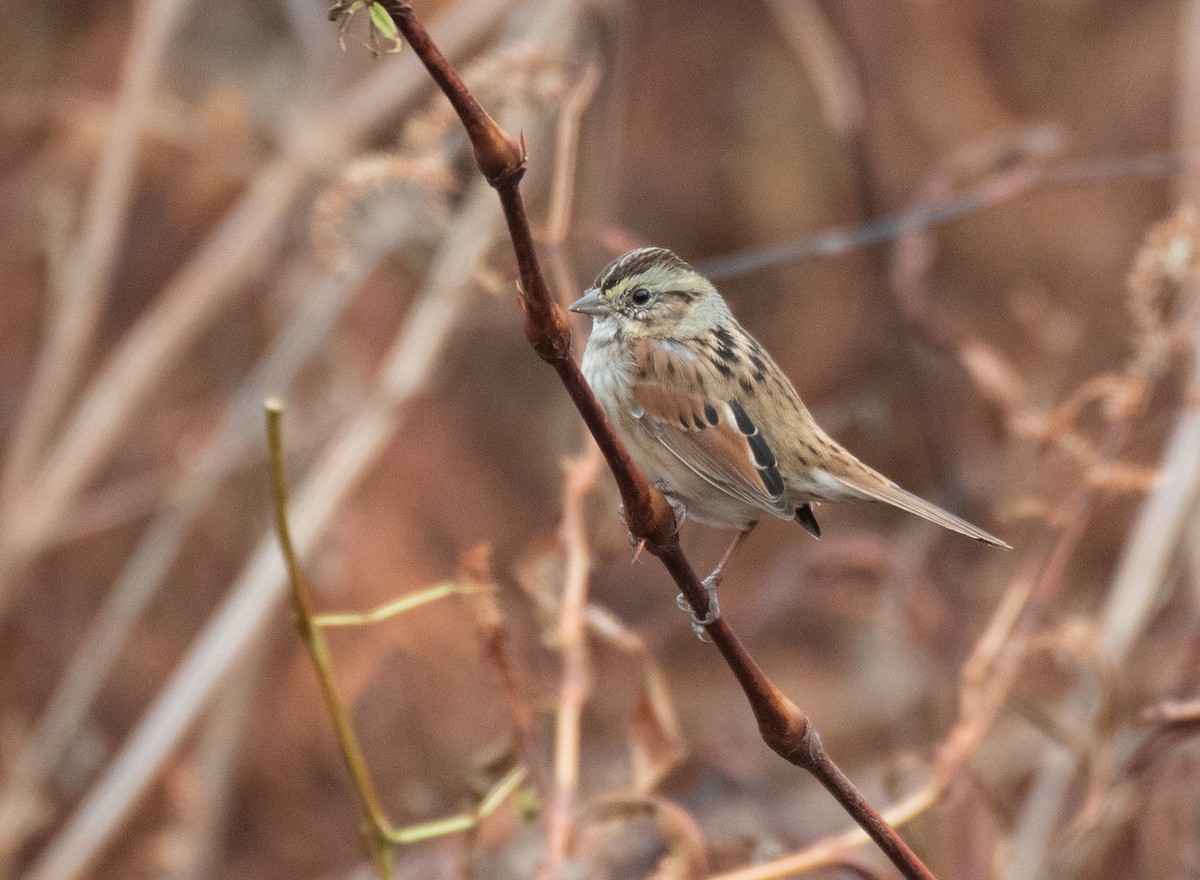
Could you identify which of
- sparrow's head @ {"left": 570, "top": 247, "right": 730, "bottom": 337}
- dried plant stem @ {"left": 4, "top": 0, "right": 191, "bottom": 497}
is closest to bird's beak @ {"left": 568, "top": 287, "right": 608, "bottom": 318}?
sparrow's head @ {"left": 570, "top": 247, "right": 730, "bottom": 337}

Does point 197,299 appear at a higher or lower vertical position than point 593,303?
higher

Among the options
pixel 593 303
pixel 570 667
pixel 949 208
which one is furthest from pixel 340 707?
pixel 949 208

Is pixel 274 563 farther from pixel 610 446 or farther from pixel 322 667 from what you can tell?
pixel 610 446

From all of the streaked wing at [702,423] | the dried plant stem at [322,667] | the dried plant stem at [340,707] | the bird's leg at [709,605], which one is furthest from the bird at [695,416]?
the dried plant stem at [322,667]

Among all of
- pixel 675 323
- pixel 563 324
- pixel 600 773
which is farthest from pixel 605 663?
pixel 563 324

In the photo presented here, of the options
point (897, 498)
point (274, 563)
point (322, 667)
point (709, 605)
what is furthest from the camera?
point (274, 563)

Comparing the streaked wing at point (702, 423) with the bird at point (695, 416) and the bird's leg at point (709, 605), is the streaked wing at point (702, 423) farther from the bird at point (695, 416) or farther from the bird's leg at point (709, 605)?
the bird's leg at point (709, 605)

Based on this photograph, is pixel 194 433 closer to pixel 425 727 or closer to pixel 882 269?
pixel 425 727
